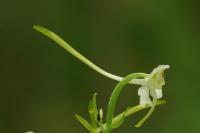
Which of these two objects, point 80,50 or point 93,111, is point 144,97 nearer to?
point 93,111

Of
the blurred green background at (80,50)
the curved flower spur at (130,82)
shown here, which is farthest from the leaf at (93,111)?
the blurred green background at (80,50)

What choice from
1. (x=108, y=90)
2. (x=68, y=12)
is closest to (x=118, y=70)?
(x=108, y=90)

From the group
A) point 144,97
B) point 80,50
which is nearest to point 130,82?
point 144,97

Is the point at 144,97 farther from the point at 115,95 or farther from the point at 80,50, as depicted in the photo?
the point at 80,50

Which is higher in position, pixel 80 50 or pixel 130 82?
pixel 80 50

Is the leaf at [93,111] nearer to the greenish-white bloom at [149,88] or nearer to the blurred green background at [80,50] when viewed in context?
the greenish-white bloom at [149,88]

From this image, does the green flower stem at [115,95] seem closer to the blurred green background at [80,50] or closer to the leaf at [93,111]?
the leaf at [93,111]

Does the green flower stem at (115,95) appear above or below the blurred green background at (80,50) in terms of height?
below

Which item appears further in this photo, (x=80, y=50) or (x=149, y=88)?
(x=80, y=50)

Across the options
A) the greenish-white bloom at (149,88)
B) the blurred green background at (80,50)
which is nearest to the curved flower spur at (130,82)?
the greenish-white bloom at (149,88)

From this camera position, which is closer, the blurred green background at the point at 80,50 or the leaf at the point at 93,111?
the leaf at the point at 93,111
